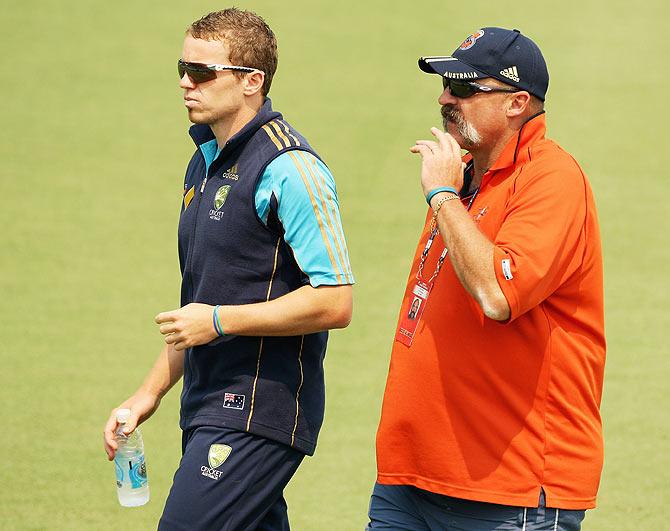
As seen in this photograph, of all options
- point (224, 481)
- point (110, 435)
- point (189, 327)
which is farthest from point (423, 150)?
point (110, 435)

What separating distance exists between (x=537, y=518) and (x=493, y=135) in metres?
1.21

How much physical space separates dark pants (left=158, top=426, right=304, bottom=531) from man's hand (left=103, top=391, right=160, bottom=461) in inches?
12.4

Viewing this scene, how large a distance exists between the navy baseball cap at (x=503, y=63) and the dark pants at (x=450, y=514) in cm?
131

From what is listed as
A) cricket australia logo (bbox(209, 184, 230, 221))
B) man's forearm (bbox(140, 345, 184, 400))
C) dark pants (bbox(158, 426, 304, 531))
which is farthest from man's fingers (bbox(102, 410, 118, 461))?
cricket australia logo (bbox(209, 184, 230, 221))

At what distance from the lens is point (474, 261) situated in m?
3.54

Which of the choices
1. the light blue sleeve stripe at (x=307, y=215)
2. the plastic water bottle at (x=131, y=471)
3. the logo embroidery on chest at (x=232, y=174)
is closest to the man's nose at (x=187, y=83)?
the logo embroidery on chest at (x=232, y=174)

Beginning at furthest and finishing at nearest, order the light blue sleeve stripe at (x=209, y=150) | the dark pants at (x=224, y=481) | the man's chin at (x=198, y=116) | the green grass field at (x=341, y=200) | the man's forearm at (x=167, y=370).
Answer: the green grass field at (x=341, y=200)
the man's forearm at (x=167, y=370)
the light blue sleeve stripe at (x=209, y=150)
the man's chin at (x=198, y=116)
the dark pants at (x=224, y=481)

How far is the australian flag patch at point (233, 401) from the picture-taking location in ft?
13.5

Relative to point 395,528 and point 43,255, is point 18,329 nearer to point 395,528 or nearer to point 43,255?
point 43,255

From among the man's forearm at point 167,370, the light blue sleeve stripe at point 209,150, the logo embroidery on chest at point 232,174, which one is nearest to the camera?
the logo embroidery on chest at point 232,174

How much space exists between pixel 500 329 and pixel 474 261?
1.02 ft

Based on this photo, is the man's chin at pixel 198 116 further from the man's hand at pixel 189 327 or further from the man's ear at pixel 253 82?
the man's hand at pixel 189 327

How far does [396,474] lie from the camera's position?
13.1ft

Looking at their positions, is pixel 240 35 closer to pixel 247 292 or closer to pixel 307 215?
pixel 307 215
